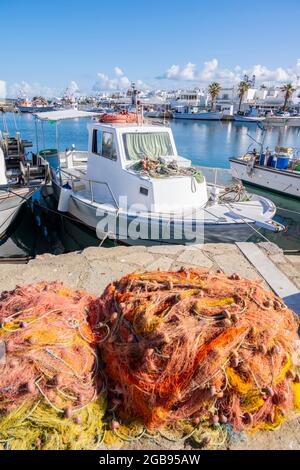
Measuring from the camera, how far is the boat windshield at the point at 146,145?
27.3 feet

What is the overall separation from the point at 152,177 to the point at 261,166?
10.6 metres

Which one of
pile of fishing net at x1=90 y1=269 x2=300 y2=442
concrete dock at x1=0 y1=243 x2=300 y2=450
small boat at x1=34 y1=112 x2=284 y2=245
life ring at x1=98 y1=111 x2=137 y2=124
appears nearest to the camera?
pile of fishing net at x1=90 y1=269 x2=300 y2=442

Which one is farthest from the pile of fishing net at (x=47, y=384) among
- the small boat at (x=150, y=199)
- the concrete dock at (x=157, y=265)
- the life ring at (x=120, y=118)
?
the life ring at (x=120, y=118)

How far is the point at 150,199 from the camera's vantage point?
24.3 ft

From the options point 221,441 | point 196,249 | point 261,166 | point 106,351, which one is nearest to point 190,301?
point 106,351

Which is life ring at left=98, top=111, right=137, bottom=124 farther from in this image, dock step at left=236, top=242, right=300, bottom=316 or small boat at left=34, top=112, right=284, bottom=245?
dock step at left=236, top=242, right=300, bottom=316

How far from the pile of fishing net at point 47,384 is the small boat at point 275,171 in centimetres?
1435

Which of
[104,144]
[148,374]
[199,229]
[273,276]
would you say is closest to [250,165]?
[104,144]

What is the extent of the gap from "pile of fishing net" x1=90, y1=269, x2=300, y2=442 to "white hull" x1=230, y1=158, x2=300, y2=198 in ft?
44.2

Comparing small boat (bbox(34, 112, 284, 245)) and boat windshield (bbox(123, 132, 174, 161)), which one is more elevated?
boat windshield (bbox(123, 132, 174, 161))

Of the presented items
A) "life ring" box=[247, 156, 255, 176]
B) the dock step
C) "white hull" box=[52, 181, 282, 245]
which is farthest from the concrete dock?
"life ring" box=[247, 156, 255, 176]

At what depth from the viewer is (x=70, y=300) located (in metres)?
3.04

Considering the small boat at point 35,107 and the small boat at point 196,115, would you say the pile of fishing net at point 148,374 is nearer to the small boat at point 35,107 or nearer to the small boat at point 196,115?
the small boat at point 35,107

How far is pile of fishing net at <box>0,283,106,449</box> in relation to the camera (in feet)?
7.16
